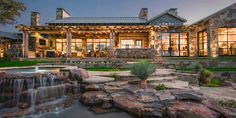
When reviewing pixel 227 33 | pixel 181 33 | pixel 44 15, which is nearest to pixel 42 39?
pixel 181 33

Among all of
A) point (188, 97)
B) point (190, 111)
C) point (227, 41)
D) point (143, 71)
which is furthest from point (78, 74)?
point (227, 41)

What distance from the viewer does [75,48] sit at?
24.2 m

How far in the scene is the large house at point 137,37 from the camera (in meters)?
17.7

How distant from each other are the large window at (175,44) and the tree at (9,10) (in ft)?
52.6

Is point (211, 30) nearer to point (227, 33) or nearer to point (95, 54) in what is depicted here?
point (227, 33)

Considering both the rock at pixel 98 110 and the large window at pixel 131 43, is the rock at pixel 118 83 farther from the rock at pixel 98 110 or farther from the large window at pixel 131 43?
the large window at pixel 131 43

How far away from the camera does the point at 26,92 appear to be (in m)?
6.73

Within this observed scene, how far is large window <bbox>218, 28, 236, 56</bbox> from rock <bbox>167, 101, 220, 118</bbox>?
50.1 feet

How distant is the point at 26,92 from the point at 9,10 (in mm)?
11649

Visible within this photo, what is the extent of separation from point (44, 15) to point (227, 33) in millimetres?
63691

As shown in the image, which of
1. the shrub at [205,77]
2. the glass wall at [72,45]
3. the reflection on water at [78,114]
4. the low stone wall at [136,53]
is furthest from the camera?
the glass wall at [72,45]

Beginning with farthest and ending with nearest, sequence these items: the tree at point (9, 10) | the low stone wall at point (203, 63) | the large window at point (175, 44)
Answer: the large window at point (175, 44), the tree at point (9, 10), the low stone wall at point (203, 63)

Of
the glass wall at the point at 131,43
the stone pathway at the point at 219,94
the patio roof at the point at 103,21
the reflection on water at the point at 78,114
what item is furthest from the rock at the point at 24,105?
the patio roof at the point at 103,21

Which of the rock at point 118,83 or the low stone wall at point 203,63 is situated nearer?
the rock at point 118,83
